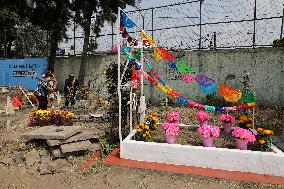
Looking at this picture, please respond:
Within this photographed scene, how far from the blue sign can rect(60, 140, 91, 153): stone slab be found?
13483mm

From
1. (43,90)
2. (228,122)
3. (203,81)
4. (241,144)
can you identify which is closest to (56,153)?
(203,81)

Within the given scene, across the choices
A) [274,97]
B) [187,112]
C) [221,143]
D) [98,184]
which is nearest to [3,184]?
[98,184]

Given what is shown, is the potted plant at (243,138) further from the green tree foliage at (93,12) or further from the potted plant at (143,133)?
the green tree foliage at (93,12)

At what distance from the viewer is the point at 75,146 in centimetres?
662

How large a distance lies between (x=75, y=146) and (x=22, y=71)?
15.4 metres

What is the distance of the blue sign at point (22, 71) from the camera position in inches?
756

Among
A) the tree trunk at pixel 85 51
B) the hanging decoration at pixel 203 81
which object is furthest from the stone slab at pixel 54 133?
the tree trunk at pixel 85 51

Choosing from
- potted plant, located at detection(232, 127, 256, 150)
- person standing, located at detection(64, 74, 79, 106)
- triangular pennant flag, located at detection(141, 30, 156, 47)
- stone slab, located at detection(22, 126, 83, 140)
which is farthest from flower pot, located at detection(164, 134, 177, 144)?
person standing, located at detection(64, 74, 79, 106)

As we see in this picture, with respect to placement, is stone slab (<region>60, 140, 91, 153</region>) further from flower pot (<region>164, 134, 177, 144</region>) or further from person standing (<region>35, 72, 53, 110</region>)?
person standing (<region>35, 72, 53, 110</region>)

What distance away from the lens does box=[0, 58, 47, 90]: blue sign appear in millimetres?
19203

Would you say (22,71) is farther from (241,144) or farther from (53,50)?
(241,144)

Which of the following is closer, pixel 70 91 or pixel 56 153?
pixel 56 153

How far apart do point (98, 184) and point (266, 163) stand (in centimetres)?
330

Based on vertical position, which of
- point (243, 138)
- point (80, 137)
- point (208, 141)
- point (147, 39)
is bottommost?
point (80, 137)
